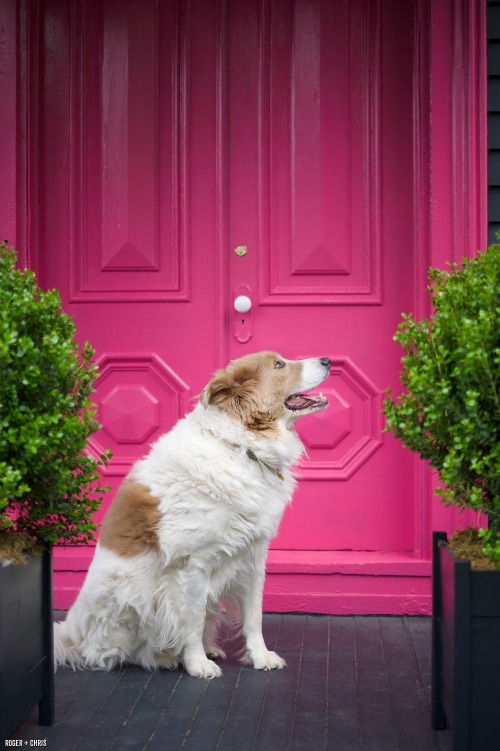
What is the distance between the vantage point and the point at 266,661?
4.04 metres

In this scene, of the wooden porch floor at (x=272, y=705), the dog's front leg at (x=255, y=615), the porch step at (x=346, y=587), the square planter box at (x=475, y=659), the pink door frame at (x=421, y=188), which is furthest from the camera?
the porch step at (x=346, y=587)

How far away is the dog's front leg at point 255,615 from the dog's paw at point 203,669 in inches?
7.2

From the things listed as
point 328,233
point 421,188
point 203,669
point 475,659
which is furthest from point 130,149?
point 475,659

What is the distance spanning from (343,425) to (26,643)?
96.0 inches

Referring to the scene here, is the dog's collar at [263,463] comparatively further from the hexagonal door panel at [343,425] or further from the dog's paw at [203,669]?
the hexagonal door panel at [343,425]

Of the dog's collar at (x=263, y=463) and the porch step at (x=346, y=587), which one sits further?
the porch step at (x=346, y=587)

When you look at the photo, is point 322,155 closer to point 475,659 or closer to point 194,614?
point 194,614

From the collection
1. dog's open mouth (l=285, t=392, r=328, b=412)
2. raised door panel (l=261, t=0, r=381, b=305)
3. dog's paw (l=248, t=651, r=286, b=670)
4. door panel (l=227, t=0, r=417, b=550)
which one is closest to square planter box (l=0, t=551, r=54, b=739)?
dog's paw (l=248, t=651, r=286, b=670)

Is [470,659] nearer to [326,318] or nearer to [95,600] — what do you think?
[95,600]

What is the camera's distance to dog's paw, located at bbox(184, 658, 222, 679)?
155 inches

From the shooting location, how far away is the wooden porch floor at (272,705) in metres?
3.24

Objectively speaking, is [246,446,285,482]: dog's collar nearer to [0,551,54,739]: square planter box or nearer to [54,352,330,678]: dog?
[54,352,330,678]: dog

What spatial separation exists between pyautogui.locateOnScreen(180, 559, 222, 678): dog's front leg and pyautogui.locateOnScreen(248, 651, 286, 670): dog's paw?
0.57ft

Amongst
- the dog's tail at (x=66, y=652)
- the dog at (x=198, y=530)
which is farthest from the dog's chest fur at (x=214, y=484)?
the dog's tail at (x=66, y=652)
